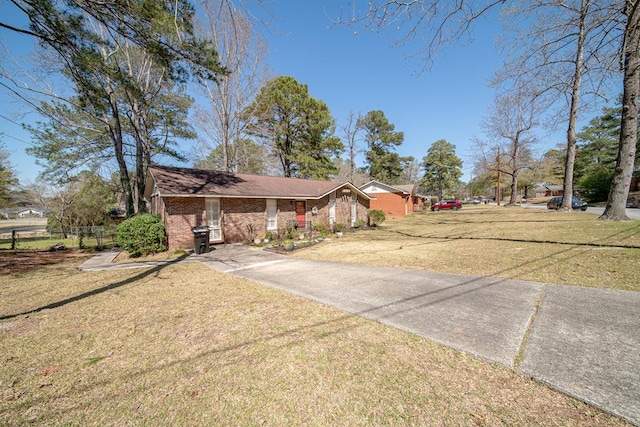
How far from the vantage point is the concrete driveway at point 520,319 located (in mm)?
2328

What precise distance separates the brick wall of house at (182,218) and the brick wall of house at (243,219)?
Result: 1.20 m

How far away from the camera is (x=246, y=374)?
2.64 meters

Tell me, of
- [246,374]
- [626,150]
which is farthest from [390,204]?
[246,374]

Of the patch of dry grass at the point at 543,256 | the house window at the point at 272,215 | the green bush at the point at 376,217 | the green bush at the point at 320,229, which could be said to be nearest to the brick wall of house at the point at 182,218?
the house window at the point at 272,215

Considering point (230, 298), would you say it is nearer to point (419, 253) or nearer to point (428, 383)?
point (428, 383)

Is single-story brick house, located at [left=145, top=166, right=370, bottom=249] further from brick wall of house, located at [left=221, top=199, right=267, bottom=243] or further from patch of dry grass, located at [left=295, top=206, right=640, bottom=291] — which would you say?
patch of dry grass, located at [left=295, top=206, right=640, bottom=291]

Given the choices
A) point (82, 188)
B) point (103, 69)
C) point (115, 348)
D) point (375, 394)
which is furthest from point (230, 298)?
point (82, 188)

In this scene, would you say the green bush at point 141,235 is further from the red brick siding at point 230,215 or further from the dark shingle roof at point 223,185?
the dark shingle roof at point 223,185

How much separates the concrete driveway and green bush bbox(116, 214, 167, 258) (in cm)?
658

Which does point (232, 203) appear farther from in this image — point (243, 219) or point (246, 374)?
point (246, 374)

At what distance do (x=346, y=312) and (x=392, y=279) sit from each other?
2.11m

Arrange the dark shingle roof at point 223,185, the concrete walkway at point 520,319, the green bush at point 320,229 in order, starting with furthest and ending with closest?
the green bush at point 320,229
the dark shingle roof at point 223,185
the concrete walkway at point 520,319

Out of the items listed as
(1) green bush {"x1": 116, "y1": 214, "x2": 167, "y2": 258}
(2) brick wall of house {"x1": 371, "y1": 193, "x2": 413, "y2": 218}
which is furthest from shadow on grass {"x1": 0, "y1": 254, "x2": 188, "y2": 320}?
(2) brick wall of house {"x1": 371, "y1": 193, "x2": 413, "y2": 218}

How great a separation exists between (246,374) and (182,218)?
10.2 meters
